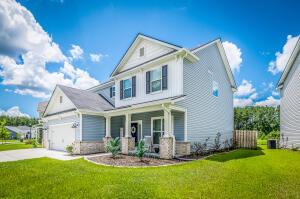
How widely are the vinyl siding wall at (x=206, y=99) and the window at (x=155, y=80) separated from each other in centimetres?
188

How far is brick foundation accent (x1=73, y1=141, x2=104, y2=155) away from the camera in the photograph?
15154 millimetres

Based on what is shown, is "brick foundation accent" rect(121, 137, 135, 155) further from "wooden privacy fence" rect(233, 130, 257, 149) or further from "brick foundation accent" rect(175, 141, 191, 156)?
"wooden privacy fence" rect(233, 130, 257, 149)

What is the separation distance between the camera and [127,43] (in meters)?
16.5

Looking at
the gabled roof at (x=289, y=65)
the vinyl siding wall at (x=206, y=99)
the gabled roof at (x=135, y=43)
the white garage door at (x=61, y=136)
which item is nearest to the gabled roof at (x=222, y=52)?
the vinyl siding wall at (x=206, y=99)

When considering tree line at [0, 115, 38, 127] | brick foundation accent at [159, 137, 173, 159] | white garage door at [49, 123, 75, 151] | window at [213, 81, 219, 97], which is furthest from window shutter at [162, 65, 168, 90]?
tree line at [0, 115, 38, 127]

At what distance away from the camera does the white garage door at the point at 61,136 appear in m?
17.5

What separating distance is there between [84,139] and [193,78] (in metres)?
9.22

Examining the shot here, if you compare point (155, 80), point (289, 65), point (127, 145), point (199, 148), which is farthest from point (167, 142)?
point (289, 65)

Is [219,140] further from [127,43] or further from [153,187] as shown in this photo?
[153,187]

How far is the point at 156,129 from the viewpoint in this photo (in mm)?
14477

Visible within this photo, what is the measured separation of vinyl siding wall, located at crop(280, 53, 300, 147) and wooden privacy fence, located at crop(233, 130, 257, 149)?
8.62ft

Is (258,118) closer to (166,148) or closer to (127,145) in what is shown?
(127,145)

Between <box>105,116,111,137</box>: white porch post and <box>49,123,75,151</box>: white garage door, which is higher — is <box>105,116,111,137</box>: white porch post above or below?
above

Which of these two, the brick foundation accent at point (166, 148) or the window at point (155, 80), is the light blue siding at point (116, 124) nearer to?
the window at point (155, 80)
